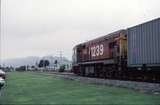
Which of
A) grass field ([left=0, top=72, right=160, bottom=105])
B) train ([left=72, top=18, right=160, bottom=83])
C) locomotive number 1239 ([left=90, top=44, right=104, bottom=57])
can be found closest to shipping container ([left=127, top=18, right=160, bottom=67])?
train ([left=72, top=18, right=160, bottom=83])

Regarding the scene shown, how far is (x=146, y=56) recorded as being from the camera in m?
24.7

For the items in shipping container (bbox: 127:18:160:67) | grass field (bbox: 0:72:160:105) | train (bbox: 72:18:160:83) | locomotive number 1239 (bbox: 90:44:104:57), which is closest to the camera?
grass field (bbox: 0:72:160:105)

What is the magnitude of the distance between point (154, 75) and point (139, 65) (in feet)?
4.31

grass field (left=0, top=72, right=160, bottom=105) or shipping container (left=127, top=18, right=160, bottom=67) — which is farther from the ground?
shipping container (left=127, top=18, right=160, bottom=67)

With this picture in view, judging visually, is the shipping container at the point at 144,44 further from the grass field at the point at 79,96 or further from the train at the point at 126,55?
the grass field at the point at 79,96

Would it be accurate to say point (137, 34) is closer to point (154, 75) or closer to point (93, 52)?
point (154, 75)

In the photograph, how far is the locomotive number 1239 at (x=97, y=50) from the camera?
3644cm

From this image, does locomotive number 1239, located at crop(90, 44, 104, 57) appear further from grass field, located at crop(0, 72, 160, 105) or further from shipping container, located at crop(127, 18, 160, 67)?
grass field, located at crop(0, 72, 160, 105)

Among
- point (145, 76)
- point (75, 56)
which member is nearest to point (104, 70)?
point (145, 76)

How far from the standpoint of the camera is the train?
78.2 feet

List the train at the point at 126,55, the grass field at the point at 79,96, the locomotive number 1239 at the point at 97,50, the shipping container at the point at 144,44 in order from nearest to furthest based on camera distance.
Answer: the grass field at the point at 79,96
the shipping container at the point at 144,44
the train at the point at 126,55
the locomotive number 1239 at the point at 97,50

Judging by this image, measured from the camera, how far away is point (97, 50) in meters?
38.0

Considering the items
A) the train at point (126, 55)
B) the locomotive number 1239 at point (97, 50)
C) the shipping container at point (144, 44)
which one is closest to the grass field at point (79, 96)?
the shipping container at point (144, 44)

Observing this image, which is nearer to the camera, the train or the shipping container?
the shipping container
